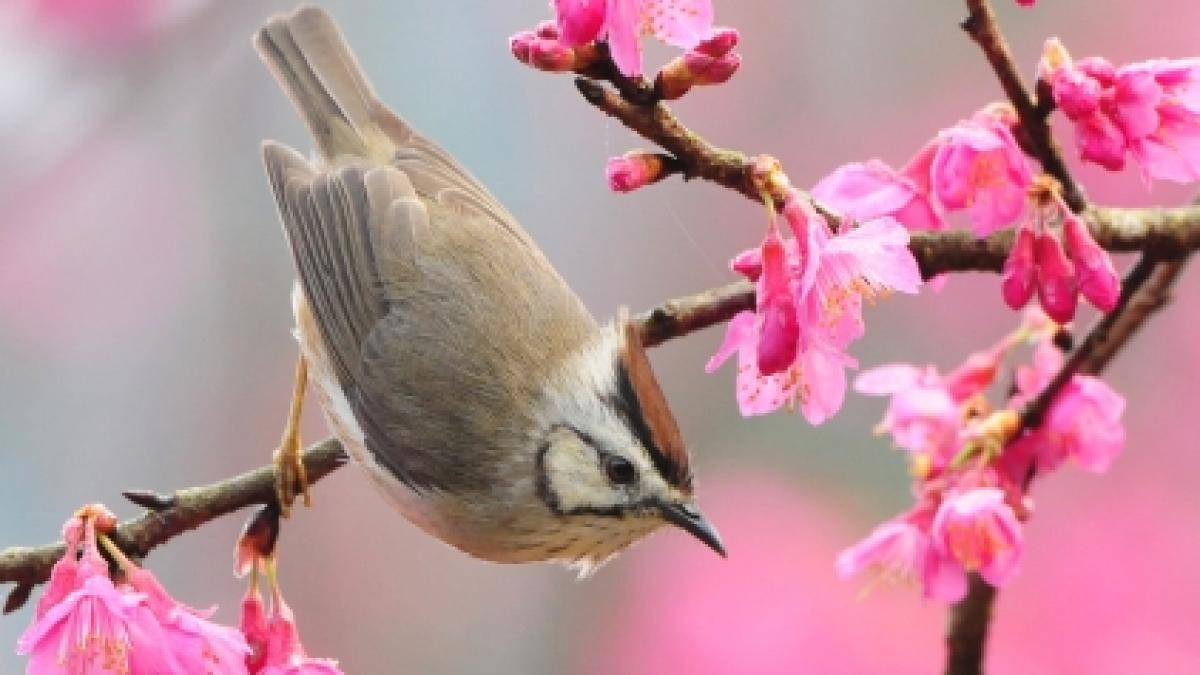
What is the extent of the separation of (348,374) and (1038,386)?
26.1 inches

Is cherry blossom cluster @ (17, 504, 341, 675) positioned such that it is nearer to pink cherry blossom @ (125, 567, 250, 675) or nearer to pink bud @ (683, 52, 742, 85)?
pink cherry blossom @ (125, 567, 250, 675)

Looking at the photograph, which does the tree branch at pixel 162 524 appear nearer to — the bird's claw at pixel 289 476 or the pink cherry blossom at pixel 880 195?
the bird's claw at pixel 289 476

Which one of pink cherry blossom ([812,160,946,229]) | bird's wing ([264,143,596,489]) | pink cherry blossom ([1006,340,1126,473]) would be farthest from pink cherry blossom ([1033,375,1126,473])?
bird's wing ([264,143,596,489])

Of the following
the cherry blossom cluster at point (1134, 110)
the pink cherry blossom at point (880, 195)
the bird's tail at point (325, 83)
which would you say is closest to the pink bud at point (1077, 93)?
the cherry blossom cluster at point (1134, 110)

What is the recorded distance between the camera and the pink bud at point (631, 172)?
0.97m

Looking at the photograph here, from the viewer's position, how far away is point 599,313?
255cm

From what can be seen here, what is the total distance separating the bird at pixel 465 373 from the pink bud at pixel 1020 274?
336mm

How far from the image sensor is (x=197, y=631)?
95 cm

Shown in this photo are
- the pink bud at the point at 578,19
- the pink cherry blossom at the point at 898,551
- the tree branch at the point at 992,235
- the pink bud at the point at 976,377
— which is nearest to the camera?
the pink bud at the point at 578,19

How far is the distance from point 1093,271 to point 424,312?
684 millimetres

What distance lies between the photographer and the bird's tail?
165cm

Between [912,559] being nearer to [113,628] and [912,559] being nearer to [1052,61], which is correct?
[1052,61]

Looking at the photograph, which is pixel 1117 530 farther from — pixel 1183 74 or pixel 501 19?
pixel 1183 74

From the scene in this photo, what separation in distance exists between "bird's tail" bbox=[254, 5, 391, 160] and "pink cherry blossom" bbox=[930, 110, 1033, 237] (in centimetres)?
75
